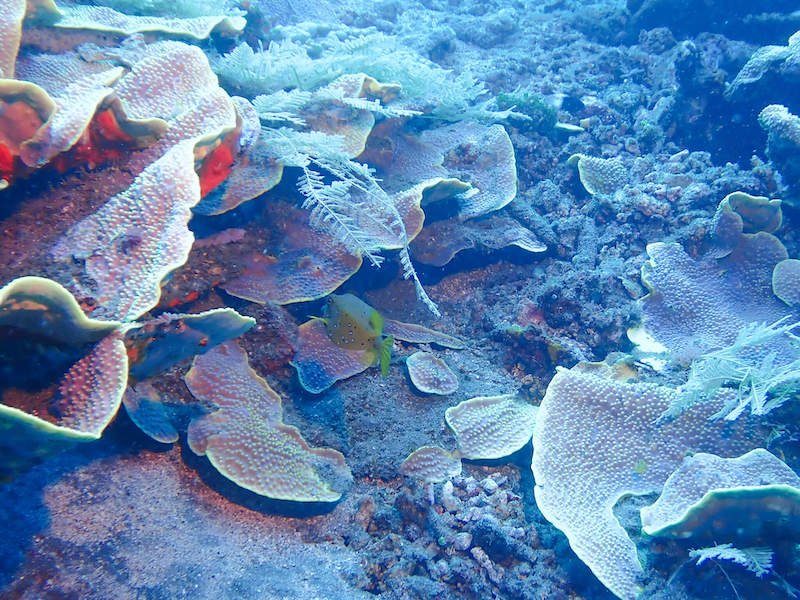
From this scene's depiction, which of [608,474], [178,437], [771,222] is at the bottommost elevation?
[178,437]

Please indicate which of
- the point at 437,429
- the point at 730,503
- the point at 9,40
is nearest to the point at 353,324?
the point at 437,429

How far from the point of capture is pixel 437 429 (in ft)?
10.3

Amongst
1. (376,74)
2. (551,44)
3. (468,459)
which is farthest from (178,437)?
(551,44)

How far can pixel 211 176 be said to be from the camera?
2676 mm

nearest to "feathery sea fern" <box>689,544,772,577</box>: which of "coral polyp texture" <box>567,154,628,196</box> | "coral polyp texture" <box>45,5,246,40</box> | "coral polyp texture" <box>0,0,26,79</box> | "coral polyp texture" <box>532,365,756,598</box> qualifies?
"coral polyp texture" <box>532,365,756,598</box>

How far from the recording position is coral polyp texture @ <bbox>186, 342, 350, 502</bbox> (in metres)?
2.47

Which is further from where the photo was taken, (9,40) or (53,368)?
(9,40)

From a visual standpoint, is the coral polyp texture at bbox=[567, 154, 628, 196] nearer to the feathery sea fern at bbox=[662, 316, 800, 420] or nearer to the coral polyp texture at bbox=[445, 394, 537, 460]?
the feathery sea fern at bbox=[662, 316, 800, 420]

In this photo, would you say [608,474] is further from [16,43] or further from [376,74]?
[16,43]

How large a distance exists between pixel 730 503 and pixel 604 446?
852 millimetres

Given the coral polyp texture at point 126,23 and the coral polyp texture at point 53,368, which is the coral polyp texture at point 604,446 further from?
the coral polyp texture at point 126,23

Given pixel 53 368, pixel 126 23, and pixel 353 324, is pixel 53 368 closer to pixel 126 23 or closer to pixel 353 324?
pixel 353 324

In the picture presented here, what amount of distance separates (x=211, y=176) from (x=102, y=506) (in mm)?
1779

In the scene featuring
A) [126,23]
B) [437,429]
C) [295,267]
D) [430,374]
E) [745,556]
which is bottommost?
[437,429]
